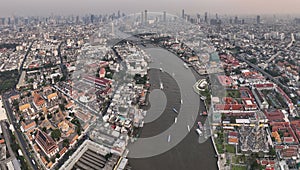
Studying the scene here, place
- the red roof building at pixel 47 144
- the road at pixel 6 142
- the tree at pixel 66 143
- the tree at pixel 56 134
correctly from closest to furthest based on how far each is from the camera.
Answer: the road at pixel 6 142 → the red roof building at pixel 47 144 → the tree at pixel 66 143 → the tree at pixel 56 134

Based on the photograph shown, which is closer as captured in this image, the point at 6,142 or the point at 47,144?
the point at 47,144

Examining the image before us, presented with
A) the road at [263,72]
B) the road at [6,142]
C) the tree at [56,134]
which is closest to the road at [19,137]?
the road at [6,142]

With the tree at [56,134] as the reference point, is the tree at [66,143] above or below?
below

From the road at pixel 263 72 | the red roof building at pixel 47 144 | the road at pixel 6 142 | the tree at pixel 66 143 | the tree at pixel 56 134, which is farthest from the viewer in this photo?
the road at pixel 263 72

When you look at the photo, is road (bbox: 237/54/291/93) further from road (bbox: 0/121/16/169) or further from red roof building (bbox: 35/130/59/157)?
road (bbox: 0/121/16/169)

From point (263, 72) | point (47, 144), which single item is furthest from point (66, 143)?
point (263, 72)

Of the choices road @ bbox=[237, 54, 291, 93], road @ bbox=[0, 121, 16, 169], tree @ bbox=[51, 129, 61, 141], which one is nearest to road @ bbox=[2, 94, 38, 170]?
road @ bbox=[0, 121, 16, 169]

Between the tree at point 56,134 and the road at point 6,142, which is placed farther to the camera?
the tree at point 56,134

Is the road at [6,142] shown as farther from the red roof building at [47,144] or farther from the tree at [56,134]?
the tree at [56,134]

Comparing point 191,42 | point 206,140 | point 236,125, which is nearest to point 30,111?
point 206,140

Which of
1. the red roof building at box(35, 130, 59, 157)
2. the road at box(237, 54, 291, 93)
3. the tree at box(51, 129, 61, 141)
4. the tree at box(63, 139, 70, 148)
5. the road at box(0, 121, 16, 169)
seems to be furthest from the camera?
the road at box(237, 54, 291, 93)

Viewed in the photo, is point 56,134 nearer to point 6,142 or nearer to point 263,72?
point 6,142

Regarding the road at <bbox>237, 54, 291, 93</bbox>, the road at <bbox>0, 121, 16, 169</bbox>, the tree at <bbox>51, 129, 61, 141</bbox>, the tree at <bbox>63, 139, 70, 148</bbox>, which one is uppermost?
the road at <bbox>237, 54, 291, 93</bbox>
